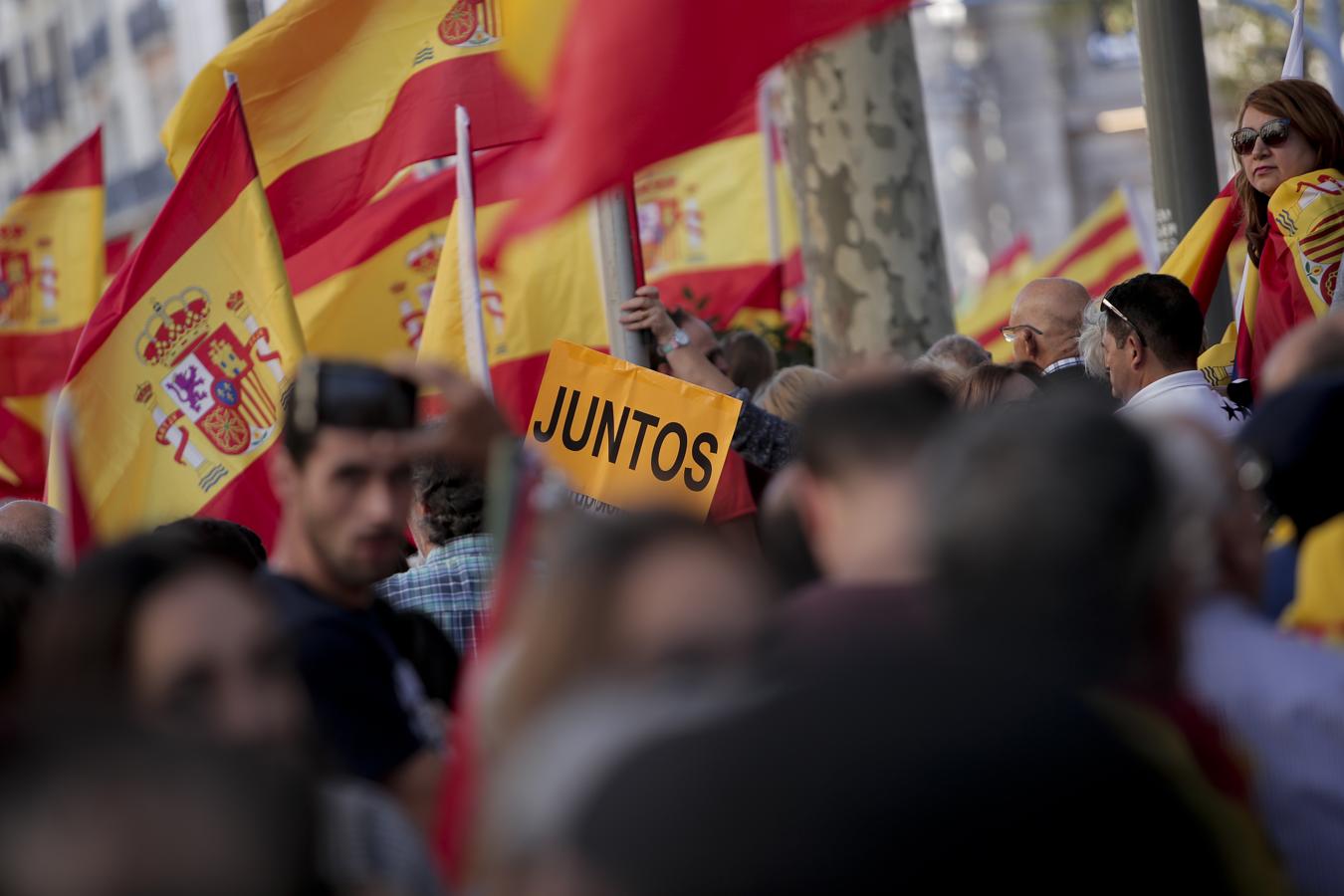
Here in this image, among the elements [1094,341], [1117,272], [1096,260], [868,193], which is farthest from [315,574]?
[1096,260]

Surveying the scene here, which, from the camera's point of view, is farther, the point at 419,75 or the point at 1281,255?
the point at 419,75

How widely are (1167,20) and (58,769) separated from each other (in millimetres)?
6503

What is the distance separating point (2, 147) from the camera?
5203 cm

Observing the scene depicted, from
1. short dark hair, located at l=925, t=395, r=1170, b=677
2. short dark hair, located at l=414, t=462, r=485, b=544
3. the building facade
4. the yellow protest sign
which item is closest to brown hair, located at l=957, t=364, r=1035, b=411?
the yellow protest sign

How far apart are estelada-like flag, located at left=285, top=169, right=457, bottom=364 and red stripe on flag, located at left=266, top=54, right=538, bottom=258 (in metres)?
0.87

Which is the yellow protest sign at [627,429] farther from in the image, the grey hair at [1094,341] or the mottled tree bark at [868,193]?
the mottled tree bark at [868,193]

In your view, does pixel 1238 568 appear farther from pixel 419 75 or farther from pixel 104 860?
pixel 419 75

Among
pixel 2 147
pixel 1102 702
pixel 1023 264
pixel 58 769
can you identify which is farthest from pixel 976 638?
pixel 2 147

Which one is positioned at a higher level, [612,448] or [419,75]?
[419,75]

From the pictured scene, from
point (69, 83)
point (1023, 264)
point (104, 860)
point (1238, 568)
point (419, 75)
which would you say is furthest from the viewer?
point (69, 83)

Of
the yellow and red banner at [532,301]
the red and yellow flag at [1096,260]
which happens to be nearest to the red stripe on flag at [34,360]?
the yellow and red banner at [532,301]

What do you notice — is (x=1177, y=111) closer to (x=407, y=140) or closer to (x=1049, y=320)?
(x=1049, y=320)

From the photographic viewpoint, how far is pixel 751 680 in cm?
240

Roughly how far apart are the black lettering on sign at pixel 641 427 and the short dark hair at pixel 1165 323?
1.35m
